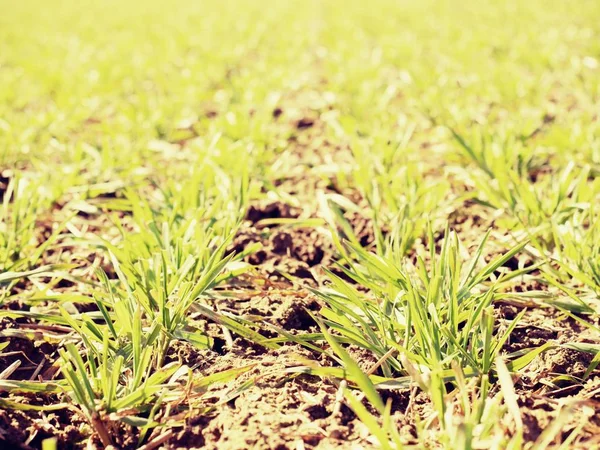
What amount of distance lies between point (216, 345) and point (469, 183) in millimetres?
1255

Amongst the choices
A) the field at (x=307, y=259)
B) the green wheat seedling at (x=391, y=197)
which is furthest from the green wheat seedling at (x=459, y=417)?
the green wheat seedling at (x=391, y=197)

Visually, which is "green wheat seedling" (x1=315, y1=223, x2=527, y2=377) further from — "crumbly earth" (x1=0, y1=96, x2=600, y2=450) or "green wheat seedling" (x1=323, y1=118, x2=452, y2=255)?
"green wheat seedling" (x1=323, y1=118, x2=452, y2=255)

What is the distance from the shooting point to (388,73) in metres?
4.27

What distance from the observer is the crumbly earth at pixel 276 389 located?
1.27 m

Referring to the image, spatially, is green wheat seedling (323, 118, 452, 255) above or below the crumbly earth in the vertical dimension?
above

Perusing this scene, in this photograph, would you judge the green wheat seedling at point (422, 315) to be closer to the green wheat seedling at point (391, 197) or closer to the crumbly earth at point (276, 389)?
the crumbly earth at point (276, 389)

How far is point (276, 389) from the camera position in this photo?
4.66 feet

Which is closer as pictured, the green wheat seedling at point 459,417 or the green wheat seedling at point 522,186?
the green wheat seedling at point 459,417

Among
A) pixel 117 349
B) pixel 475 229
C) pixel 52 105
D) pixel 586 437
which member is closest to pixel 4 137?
pixel 52 105

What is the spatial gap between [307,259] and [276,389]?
0.67 m

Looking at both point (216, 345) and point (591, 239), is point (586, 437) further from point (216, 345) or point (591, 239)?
point (216, 345)

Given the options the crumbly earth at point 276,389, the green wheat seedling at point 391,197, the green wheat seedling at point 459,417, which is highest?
the green wheat seedling at point 391,197

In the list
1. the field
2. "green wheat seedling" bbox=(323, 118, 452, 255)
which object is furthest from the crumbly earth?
"green wheat seedling" bbox=(323, 118, 452, 255)

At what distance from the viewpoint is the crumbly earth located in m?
1.27
